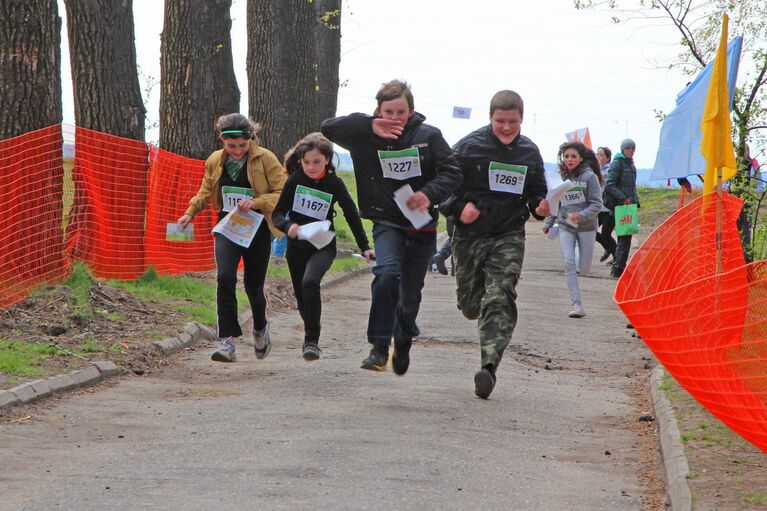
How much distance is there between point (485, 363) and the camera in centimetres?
887

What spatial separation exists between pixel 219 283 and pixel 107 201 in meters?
4.79

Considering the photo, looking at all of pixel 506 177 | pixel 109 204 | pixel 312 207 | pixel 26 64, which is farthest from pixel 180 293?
pixel 506 177

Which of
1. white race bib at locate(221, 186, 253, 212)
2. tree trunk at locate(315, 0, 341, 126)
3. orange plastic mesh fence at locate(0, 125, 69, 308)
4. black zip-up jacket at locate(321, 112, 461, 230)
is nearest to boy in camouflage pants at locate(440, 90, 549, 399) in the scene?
black zip-up jacket at locate(321, 112, 461, 230)

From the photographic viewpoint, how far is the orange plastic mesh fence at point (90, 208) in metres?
11.5

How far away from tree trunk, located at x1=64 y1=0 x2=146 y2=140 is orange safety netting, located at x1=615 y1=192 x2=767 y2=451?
9.06 meters

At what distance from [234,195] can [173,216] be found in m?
7.33

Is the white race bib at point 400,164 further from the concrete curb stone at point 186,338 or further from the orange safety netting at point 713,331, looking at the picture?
the concrete curb stone at point 186,338

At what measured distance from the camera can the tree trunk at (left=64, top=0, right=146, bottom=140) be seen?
50.4ft

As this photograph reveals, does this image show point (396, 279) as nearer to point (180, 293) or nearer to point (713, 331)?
point (713, 331)

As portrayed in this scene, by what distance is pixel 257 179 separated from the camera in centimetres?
1009

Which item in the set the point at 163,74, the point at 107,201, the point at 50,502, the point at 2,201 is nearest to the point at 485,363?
the point at 50,502

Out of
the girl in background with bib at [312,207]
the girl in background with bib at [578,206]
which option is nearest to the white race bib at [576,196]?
the girl in background with bib at [578,206]

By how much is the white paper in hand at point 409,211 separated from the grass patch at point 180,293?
15.0 feet

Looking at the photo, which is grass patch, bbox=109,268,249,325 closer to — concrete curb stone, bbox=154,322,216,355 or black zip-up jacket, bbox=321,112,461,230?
concrete curb stone, bbox=154,322,216,355
